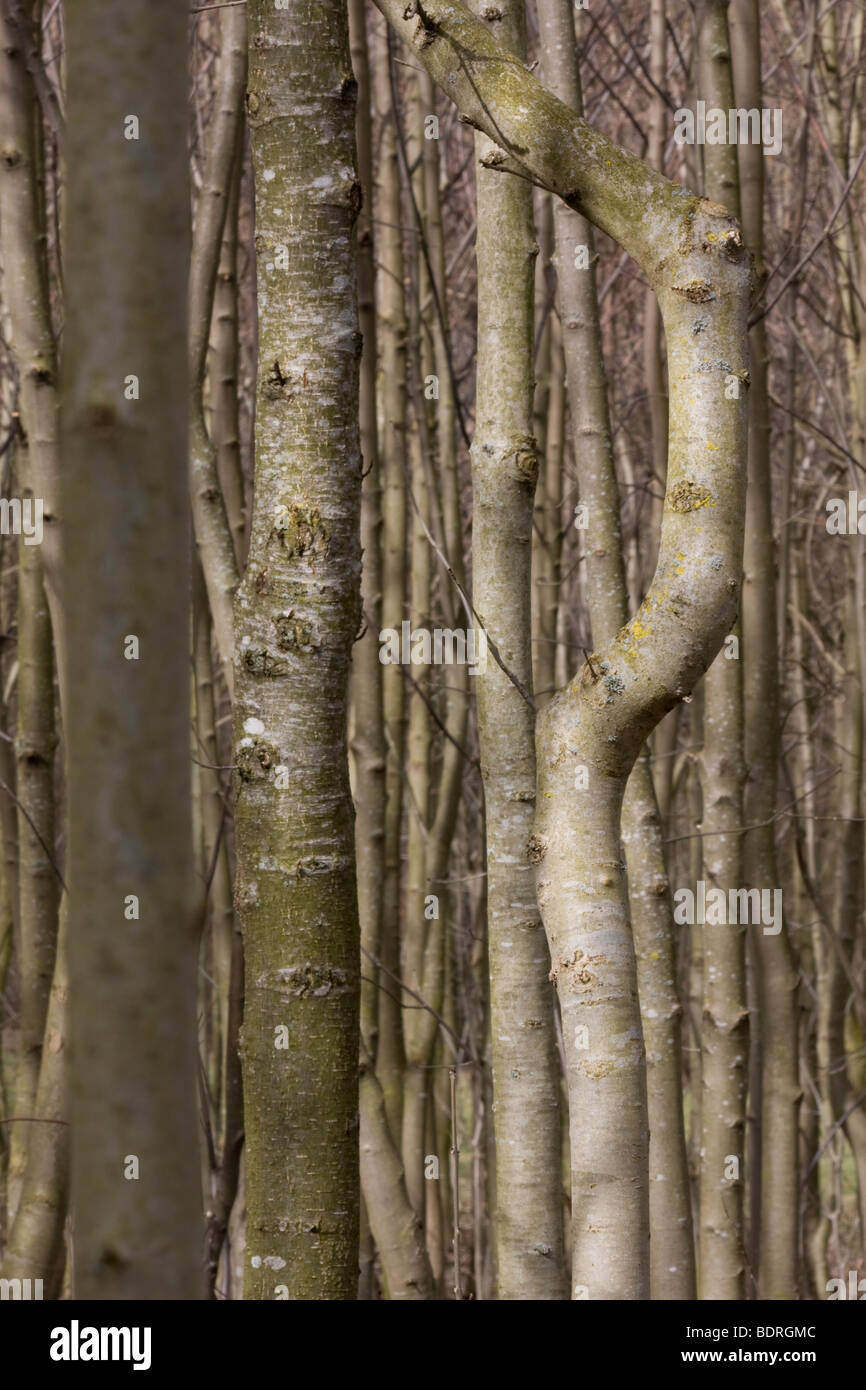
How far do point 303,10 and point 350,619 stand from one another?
2.12ft

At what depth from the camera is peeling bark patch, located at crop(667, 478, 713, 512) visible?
1.21 meters

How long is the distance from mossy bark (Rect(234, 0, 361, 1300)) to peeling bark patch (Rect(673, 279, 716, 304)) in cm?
41

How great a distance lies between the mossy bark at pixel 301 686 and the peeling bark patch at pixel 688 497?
39 cm

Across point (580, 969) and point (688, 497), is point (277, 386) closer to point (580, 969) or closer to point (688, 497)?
point (688, 497)

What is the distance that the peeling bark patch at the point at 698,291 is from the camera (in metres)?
1.21

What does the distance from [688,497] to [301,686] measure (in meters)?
0.46

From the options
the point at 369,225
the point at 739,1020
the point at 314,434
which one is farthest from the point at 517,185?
the point at 739,1020

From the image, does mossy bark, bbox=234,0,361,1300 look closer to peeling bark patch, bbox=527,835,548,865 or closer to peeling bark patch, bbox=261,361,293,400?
peeling bark patch, bbox=261,361,293,400

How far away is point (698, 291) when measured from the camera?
1.21 meters

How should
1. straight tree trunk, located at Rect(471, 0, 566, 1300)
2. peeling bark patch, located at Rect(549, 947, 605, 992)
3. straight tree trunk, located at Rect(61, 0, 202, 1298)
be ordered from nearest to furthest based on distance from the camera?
1. straight tree trunk, located at Rect(61, 0, 202, 1298)
2. peeling bark patch, located at Rect(549, 947, 605, 992)
3. straight tree trunk, located at Rect(471, 0, 566, 1300)

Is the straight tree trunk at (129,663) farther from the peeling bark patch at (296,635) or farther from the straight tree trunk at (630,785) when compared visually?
the straight tree trunk at (630,785)

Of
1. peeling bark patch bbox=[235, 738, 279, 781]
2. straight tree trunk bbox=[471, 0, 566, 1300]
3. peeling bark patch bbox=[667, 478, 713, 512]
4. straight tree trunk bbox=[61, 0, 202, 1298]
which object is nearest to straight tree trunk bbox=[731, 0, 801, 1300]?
straight tree trunk bbox=[471, 0, 566, 1300]

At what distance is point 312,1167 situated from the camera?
56.2 inches
